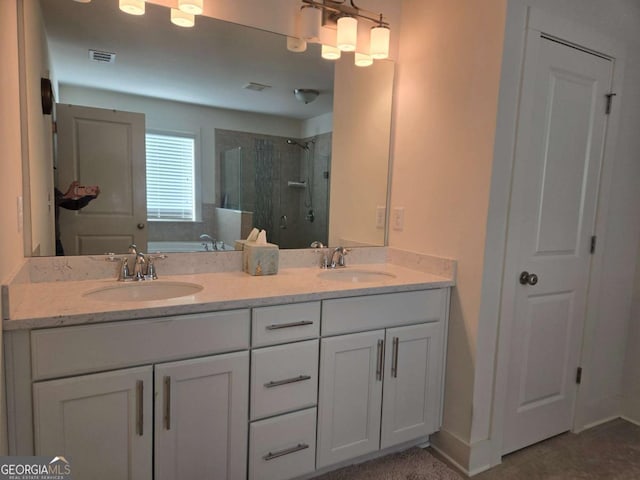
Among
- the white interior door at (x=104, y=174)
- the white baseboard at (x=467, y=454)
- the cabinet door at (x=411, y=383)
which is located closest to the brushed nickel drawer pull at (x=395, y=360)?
the cabinet door at (x=411, y=383)

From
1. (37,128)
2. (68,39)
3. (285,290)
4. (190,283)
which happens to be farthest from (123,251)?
(68,39)

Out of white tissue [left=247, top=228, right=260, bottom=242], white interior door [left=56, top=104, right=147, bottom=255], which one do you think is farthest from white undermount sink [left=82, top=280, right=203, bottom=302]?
white tissue [left=247, top=228, right=260, bottom=242]

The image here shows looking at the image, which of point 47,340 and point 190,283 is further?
point 190,283

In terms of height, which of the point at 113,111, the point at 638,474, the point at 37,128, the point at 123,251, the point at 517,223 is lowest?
the point at 638,474

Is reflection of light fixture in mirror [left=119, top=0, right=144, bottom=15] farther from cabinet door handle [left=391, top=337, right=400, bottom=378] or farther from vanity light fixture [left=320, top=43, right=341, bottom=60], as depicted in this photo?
cabinet door handle [left=391, top=337, right=400, bottom=378]

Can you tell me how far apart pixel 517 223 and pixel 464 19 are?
0.96 m

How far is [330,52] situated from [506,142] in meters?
0.99

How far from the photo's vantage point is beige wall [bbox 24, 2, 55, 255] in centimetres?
143

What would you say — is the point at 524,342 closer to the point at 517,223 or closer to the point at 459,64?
the point at 517,223

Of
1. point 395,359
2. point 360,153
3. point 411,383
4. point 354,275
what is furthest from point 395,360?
point 360,153

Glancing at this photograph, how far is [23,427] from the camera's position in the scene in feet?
3.61

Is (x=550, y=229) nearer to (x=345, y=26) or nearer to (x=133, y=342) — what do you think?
(x=345, y=26)

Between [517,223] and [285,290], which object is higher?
[517,223]

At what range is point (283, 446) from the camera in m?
1.51
